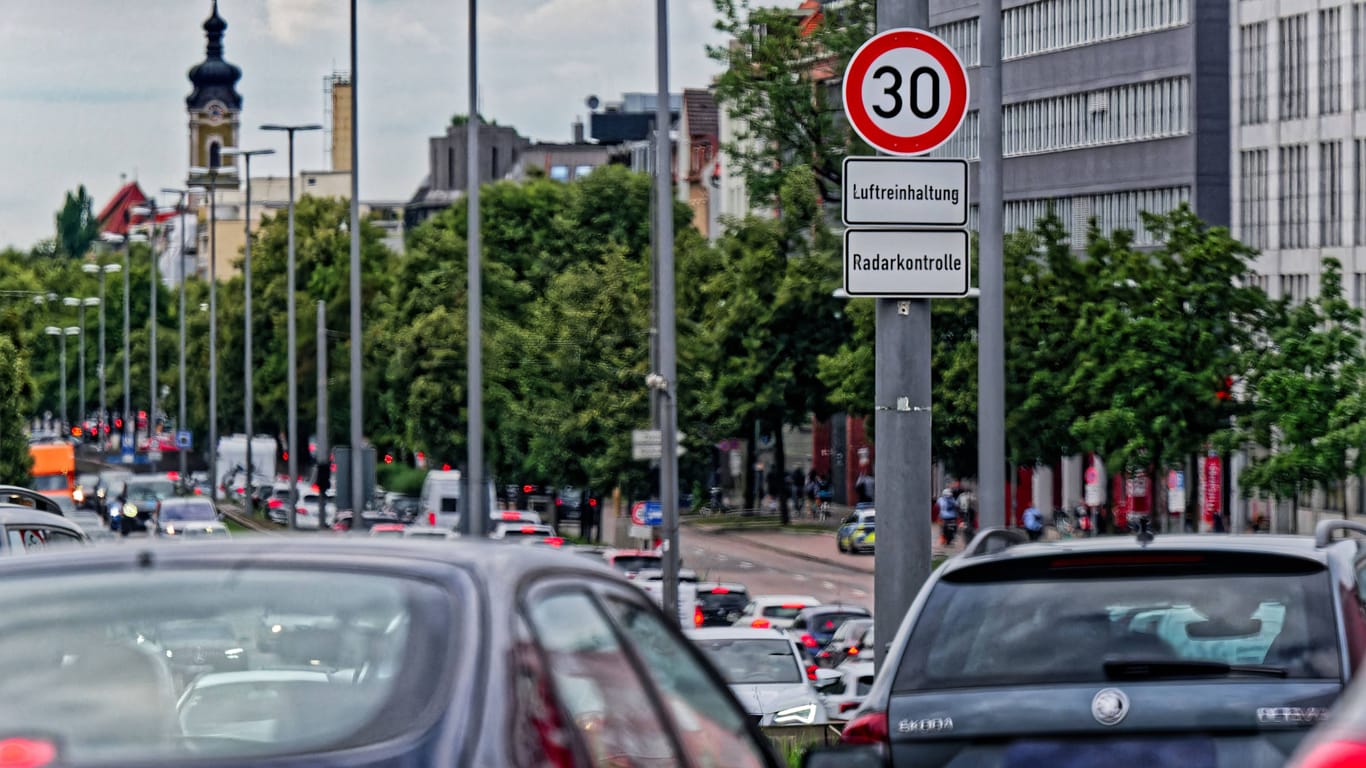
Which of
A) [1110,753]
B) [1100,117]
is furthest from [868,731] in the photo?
[1100,117]

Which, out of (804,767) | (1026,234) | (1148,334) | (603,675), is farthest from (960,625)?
(1026,234)

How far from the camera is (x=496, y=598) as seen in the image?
4629mm

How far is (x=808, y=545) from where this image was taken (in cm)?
7438

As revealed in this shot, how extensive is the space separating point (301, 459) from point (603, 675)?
115m

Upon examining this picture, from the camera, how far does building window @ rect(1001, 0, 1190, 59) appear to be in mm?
72875

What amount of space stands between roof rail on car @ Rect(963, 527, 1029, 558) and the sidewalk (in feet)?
180

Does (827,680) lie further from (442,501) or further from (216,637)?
(442,501)

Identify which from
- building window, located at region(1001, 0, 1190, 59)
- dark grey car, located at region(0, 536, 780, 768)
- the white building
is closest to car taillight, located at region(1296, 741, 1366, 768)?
dark grey car, located at region(0, 536, 780, 768)

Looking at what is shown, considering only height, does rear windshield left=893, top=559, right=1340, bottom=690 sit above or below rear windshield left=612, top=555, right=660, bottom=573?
above

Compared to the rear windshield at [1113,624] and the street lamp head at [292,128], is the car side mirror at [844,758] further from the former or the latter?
the street lamp head at [292,128]

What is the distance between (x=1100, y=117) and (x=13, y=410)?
32.4 meters

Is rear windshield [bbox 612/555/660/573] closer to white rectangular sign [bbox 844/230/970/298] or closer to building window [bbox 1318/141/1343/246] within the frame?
building window [bbox 1318/141/1343/246]

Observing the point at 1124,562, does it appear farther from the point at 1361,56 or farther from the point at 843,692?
the point at 1361,56

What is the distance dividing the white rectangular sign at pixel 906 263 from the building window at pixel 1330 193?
52.6 m
